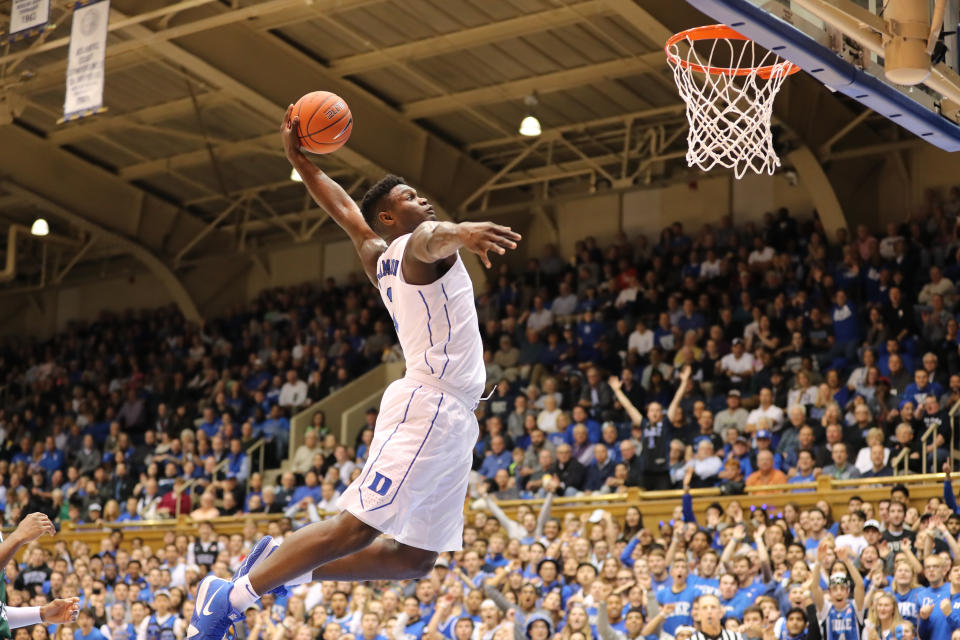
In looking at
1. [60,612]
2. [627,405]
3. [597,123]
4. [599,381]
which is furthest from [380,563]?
[597,123]

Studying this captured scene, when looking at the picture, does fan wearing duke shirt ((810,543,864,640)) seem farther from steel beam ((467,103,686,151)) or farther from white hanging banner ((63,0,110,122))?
steel beam ((467,103,686,151))

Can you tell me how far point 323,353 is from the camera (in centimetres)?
2266


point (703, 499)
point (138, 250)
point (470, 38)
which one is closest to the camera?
point (703, 499)

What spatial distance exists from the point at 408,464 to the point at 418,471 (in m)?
0.05

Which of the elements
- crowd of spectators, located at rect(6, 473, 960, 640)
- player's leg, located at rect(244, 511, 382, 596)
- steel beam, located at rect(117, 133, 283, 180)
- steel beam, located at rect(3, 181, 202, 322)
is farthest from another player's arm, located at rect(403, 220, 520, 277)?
steel beam, located at rect(3, 181, 202, 322)

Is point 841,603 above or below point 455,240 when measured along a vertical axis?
below

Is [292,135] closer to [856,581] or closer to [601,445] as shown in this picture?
[856,581]

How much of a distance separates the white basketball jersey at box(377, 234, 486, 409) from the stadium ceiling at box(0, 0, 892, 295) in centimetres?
1140

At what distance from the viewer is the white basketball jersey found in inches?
215

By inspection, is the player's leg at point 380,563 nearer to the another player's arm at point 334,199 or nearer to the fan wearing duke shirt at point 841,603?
the another player's arm at point 334,199

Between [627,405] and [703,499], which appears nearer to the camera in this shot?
[703,499]

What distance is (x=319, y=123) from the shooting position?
6191 millimetres

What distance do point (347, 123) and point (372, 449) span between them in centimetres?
166

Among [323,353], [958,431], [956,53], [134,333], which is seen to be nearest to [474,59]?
[323,353]
